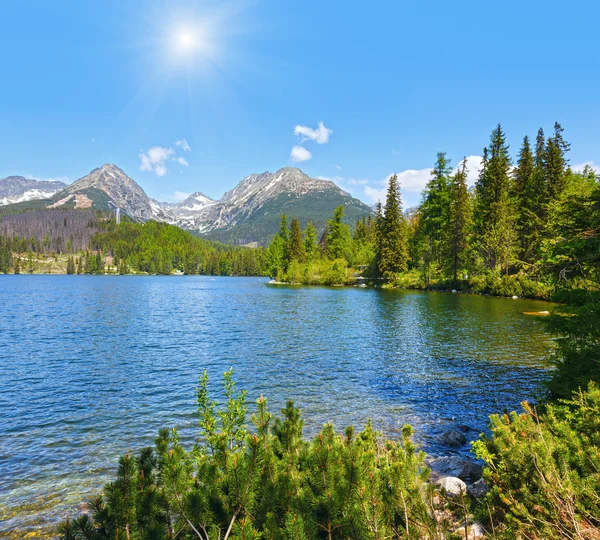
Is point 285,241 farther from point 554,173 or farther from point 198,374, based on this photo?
point 198,374

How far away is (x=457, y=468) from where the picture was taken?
8.79 metres

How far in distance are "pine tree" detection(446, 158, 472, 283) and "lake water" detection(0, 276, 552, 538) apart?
35526mm

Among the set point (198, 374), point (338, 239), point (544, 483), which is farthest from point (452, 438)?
point (338, 239)

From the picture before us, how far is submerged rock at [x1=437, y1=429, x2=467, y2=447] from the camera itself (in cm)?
1091

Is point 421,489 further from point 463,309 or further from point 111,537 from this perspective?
point 463,309

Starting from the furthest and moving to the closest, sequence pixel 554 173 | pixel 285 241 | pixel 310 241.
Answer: pixel 285 241 → pixel 310 241 → pixel 554 173

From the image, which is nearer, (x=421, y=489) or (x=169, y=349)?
(x=421, y=489)

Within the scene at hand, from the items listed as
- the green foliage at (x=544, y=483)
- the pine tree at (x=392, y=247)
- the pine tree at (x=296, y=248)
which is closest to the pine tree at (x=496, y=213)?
the pine tree at (x=392, y=247)

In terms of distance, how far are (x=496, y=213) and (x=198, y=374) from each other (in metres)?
60.5

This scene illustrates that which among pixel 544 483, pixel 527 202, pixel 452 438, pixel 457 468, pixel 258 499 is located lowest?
pixel 452 438

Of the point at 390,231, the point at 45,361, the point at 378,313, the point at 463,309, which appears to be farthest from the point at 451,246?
the point at 45,361

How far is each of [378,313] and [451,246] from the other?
123 ft

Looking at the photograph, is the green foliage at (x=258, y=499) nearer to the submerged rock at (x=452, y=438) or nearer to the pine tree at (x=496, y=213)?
the submerged rock at (x=452, y=438)

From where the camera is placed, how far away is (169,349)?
24.0m
